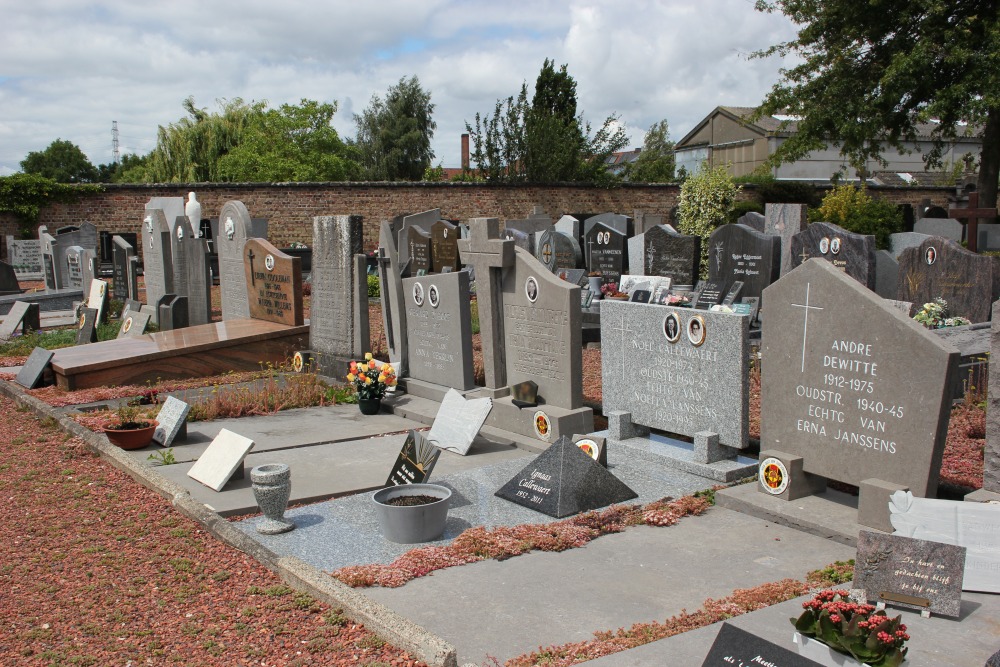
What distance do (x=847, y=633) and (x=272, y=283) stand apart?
10033 mm

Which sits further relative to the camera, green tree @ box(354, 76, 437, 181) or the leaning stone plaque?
green tree @ box(354, 76, 437, 181)

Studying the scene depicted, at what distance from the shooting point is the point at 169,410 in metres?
7.98

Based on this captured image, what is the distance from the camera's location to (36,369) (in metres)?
10.4

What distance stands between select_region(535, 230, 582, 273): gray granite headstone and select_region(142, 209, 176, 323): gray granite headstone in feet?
22.3

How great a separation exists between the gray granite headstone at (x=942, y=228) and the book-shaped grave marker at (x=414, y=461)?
19.1 m

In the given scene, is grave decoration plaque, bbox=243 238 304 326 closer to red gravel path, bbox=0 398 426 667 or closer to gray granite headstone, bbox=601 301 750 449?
red gravel path, bbox=0 398 426 667

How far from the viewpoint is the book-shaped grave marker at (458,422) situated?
7367 millimetres

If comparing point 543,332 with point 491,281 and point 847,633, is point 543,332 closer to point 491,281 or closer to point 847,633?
point 491,281

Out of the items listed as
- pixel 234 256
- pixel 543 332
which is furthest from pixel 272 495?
pixel 234 256

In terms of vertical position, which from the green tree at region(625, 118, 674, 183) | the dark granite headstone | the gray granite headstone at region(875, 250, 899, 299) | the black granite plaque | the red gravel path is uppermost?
the green tree at region(625, 118, 674, 183)

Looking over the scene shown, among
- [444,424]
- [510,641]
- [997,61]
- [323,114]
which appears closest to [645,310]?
[444,424]

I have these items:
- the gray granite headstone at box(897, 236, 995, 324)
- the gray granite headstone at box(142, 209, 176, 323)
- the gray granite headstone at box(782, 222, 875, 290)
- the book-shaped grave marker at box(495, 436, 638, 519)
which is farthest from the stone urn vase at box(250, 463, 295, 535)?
the gray granite headstone at box(142, 209, 176, 323)

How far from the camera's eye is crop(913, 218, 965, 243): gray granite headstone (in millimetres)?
21297

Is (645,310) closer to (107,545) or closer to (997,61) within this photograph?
(107,545)
